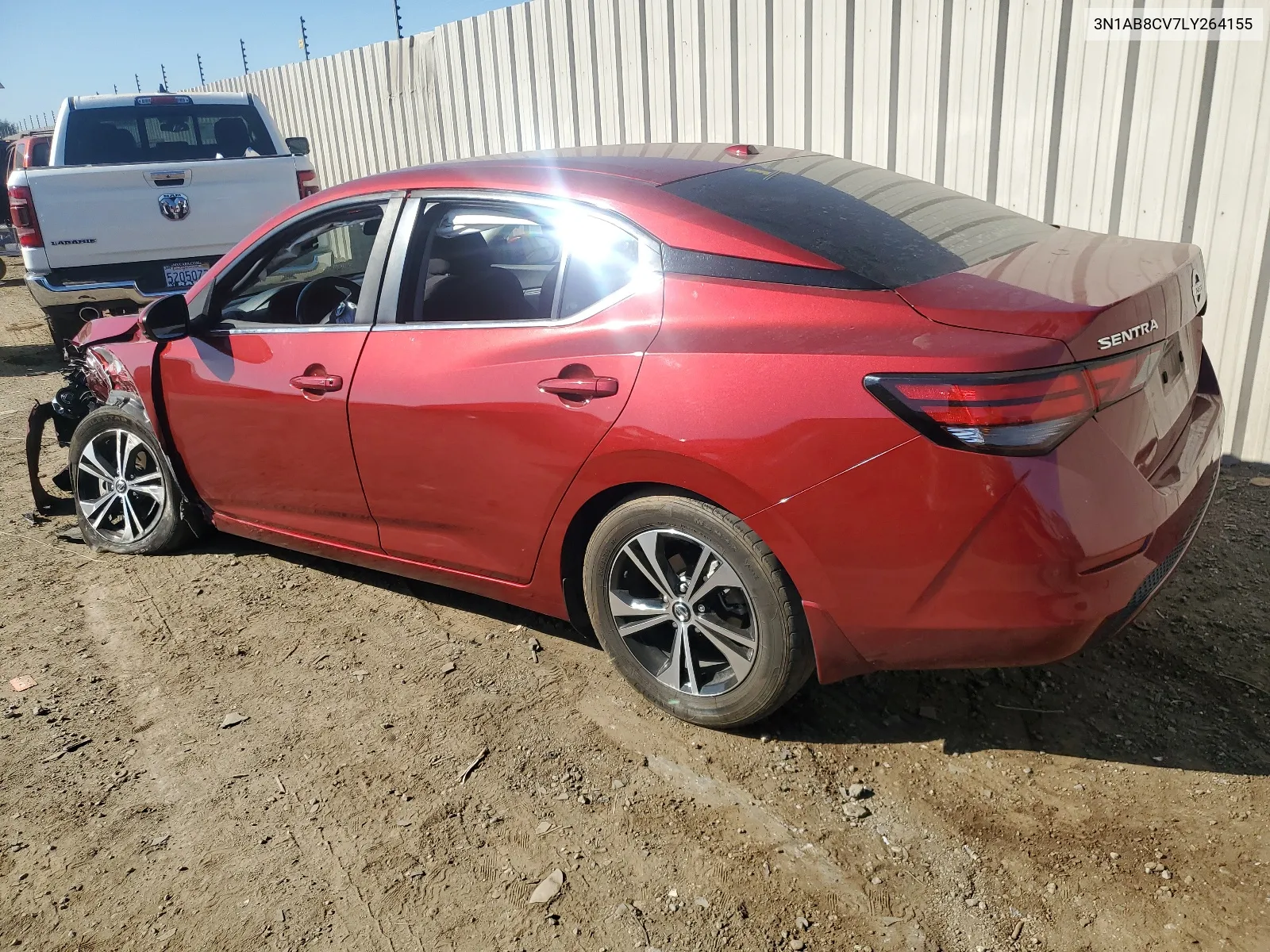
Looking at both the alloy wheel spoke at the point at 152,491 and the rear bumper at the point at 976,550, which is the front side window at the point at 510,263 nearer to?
the rear bumper at the point at 976,550

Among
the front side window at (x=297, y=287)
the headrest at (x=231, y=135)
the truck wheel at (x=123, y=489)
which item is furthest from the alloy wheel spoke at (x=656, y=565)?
the headrest at (x=231, y=135)

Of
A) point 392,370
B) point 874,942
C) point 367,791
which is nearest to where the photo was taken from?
point 874,942

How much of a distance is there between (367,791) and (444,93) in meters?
8.26

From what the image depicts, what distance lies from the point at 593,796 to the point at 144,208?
7003mm

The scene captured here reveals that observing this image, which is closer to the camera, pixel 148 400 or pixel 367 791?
pixel 367 791

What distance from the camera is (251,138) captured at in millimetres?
9023

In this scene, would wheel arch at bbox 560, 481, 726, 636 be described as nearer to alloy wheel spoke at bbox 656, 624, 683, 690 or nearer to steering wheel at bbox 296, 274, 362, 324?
alloy wheel spoke at bbox 656, 624, 683, 690

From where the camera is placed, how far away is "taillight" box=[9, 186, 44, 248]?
7684mm

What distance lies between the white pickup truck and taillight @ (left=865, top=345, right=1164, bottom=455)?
7.28 metres

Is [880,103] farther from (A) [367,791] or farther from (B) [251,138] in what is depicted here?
(B) [251,138]

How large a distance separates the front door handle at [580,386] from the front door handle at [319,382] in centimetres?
95

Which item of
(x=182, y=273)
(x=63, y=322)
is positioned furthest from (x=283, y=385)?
(x=63, y=322)

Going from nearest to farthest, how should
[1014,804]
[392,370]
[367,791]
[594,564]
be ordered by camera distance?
[1014,804] < [367,791] < [594,564] < [392,370]

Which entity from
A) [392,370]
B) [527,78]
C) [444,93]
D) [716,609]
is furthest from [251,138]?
[716,609]
